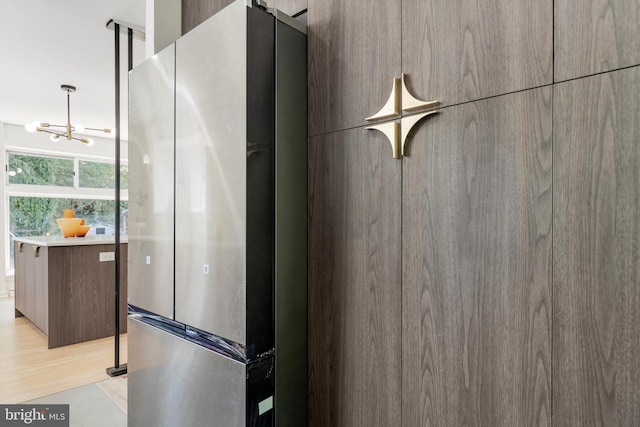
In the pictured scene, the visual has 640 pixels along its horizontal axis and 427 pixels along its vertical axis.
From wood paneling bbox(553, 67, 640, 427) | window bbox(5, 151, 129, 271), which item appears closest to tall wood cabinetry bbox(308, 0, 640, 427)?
wood paneling bbox(553, 67, 640, 427)

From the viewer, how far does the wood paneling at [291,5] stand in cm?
159

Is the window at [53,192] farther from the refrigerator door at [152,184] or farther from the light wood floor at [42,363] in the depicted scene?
the refrigerator door at [152,184]

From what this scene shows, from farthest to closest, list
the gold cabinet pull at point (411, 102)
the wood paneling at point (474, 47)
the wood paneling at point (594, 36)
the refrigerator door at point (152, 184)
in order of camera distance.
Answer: the refrigerator door at point (152, 184), the gold cabinet pull at point (411, 102), the wood paneling at point (474, 47), the wood paneling at point (594, 36)

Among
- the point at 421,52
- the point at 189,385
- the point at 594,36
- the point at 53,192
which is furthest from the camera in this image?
the point at 53,192

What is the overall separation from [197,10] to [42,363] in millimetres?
3120

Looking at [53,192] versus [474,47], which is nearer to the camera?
[474,47]

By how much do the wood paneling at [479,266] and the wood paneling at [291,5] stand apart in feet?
2.71

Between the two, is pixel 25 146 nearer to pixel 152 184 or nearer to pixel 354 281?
pixel 152 184

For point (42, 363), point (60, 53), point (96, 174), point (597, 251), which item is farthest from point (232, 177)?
point (96, 174)

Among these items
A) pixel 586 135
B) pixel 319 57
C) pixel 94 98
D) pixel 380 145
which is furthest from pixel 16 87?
pixel 586 135

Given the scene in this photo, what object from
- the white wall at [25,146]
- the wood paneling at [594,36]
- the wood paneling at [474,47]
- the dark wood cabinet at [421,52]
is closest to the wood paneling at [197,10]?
the dark wood cabinet at [421,52]

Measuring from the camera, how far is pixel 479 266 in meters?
1.08

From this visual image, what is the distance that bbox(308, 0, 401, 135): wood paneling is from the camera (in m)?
1.29

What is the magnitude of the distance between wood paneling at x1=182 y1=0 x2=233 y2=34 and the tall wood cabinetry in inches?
29.3
